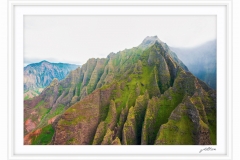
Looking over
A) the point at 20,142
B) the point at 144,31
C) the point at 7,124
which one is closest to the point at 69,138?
the point at 20,142

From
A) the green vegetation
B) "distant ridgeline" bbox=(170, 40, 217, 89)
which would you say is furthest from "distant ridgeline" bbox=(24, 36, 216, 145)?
"distant ridgeline" bbox=(170, 40, 217, 89)

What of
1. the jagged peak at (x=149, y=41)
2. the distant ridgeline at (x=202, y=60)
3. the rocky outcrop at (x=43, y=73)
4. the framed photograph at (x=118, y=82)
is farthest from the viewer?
the jagged peak at (x=149, y=41)

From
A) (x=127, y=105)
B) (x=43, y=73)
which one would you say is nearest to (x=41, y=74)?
(x=43, y=73)

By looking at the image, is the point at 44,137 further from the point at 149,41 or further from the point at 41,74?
the point at 149,41

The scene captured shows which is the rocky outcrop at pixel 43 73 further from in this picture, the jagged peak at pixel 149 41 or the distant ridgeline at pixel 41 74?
the jagged peak at pixel 149 41

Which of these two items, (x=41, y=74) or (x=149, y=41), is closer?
(x=41, y=74)

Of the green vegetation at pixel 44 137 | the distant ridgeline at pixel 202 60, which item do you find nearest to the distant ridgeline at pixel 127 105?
the green vegetation at pixel 44 137

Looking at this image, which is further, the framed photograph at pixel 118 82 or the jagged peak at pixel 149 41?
the jagged peak at pixel 149 41

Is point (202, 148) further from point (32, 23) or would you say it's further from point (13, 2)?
point (13, 2)
